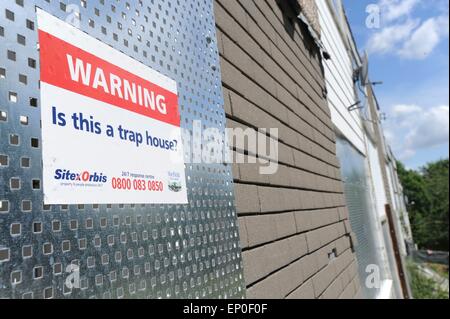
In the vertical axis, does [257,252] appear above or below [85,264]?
below

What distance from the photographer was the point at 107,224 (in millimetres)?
1054

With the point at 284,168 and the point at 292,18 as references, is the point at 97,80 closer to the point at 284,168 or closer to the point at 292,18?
the point at 284,168

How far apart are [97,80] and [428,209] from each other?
57.6 metres

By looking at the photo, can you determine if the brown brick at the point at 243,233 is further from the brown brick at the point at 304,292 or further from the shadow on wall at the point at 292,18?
the shadow on wall at the point at 292,18

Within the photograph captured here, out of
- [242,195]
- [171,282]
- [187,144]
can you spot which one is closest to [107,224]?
[171,282]

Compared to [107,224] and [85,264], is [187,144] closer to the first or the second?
[107,224]

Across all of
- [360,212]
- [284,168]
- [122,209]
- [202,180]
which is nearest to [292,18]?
[284,168]

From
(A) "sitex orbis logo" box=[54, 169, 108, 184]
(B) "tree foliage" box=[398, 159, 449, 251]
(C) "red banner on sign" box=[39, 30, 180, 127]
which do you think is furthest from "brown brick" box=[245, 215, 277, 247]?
(B) "tree foliage" box=[398, 159, 449, 251]

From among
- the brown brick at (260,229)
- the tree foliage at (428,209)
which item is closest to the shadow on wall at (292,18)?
the brown brick at (260,229)

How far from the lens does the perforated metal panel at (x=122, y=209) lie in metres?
0.84

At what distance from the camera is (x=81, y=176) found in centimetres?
98

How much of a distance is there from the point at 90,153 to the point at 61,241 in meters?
0.25

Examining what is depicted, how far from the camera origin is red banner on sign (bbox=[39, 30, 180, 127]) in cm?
96
